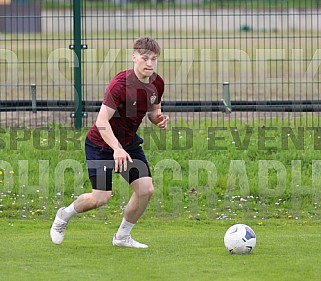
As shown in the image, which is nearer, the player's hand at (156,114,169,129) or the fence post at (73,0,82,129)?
the player's hand at (156,114,169,129)

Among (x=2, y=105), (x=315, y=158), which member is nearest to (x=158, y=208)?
(x=315, y=158)

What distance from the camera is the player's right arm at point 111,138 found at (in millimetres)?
7867

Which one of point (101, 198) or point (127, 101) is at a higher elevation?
point (127, 101)

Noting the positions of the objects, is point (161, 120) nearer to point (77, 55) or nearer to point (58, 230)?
point (58, 230)

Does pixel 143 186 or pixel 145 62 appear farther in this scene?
pixel 143 186

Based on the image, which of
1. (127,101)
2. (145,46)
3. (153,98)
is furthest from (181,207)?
(145,46)

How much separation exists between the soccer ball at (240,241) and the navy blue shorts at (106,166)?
3.21 ft

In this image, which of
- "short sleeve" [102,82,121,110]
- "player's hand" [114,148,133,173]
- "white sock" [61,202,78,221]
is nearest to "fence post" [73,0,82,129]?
"white sock" [61,202,78,221]

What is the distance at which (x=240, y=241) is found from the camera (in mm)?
8102

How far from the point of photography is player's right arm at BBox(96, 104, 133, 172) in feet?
25.8

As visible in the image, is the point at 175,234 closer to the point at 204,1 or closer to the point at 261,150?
→ the point at 261,150

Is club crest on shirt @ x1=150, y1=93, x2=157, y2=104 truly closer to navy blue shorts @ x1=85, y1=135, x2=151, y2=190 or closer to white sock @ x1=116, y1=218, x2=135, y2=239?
navy blue shorts @ x1=85, y1=135, x2=151, y2=190

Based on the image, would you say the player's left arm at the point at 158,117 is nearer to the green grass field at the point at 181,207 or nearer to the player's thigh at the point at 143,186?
the player's thigh at the point at 143,186

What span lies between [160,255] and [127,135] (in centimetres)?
116
